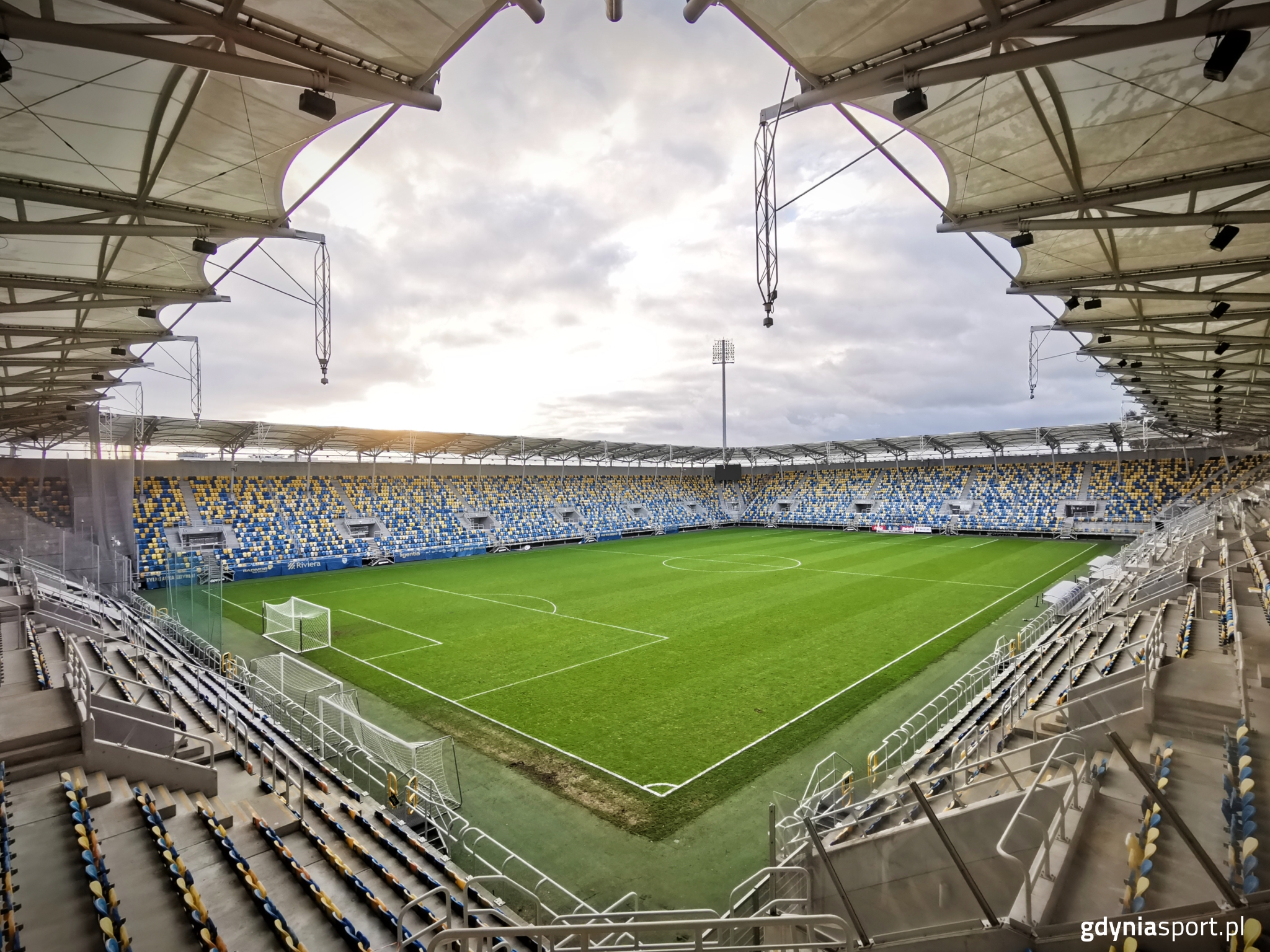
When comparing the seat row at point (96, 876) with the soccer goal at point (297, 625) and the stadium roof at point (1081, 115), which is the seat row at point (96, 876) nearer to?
the stadium roof at point (1081, 115)

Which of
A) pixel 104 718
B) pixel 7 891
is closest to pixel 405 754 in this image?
pixel 104 718

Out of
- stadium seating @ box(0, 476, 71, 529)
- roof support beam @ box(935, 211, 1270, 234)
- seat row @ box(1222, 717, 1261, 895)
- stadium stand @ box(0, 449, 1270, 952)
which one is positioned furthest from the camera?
stadium seating @ box(0, 476, 71, 529)

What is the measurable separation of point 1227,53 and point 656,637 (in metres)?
16.5

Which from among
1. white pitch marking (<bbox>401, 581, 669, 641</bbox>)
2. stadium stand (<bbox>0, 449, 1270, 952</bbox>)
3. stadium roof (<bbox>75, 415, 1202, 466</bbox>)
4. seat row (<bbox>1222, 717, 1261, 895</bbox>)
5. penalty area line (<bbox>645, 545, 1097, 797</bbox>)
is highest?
stadium roof (<bbox>75, 415, 1202, 466</bbox>)

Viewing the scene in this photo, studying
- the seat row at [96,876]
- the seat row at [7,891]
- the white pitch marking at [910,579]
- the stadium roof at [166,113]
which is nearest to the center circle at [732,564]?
the white pitch marking at [910,579]

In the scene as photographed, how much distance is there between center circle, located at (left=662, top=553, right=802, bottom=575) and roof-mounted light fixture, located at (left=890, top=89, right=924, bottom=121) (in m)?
25.3

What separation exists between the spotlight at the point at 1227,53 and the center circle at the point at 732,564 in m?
26.0

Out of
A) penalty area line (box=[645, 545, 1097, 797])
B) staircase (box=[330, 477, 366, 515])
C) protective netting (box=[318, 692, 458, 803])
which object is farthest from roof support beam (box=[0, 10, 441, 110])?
staircase (box=[330, 477, 366, 515])

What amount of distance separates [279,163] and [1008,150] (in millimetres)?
9201

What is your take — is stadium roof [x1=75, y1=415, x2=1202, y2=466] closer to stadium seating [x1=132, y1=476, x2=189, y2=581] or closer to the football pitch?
stadium seating [x1=132, y1=476, x2=189, y2=581]

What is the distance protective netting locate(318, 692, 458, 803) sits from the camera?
9180 millimetres

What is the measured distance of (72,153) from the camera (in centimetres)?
703

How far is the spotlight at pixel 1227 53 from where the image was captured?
4539mm

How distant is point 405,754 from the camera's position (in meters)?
9.90
